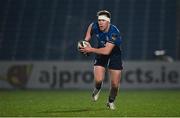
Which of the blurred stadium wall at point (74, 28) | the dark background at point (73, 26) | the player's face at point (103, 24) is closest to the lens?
the player's face at point (103, 24)

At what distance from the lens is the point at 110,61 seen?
51.3ft

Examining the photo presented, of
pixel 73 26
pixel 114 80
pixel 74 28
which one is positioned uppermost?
pixel 114 80

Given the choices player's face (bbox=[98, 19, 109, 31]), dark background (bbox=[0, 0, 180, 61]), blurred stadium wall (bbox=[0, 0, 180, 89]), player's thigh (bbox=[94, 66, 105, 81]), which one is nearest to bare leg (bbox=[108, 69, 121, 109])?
player's thigh (bbox=[94, 66, 105, 81])

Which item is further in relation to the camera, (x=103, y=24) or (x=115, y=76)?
(x=115, y=76)

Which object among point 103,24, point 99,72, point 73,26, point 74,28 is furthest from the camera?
point 73,26

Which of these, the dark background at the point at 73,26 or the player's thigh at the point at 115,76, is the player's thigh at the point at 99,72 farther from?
the dark background at the point at 73,26

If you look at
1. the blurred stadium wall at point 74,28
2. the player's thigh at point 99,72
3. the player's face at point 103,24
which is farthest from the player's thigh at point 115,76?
the blurred stadium wall at point 74,28

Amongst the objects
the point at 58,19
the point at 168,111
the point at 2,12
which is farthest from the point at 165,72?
the point at 168,111

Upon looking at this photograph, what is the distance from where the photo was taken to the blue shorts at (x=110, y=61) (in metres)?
15.6

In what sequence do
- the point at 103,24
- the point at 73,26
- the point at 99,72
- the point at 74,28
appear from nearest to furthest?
1. the point at 103,24
2. the point at 99,72
3. the point at 74,28
4. the point at 73,26

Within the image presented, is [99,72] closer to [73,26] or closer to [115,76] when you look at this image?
[115,76]

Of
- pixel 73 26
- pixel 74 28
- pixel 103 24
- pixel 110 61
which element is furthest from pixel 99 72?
pixel 73 26

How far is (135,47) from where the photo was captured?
120 ft

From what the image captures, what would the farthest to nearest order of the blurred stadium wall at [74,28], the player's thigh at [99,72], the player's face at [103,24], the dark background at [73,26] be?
the dark background at [73,26] < the blurred stadium wall at [74,28] < the player's thigh at [99,72] < the player's face at [103,24]
